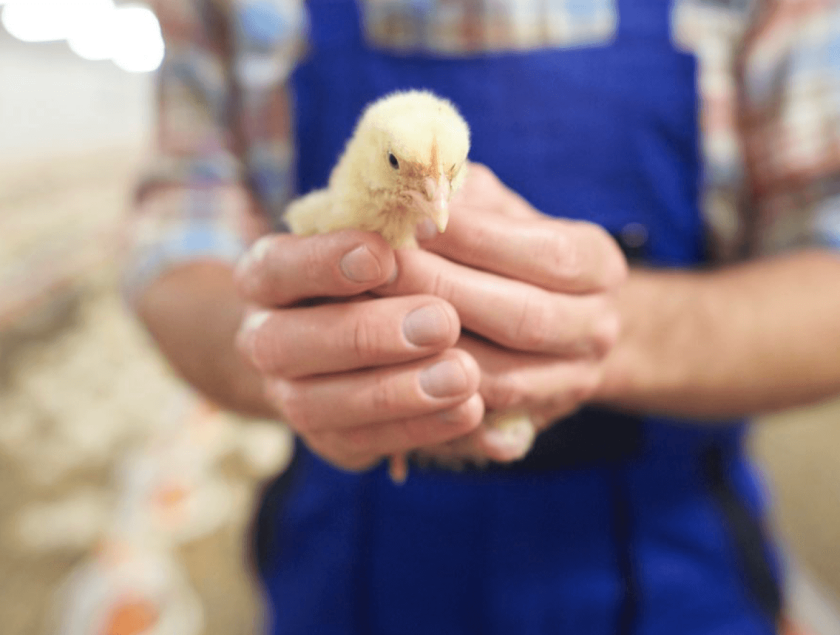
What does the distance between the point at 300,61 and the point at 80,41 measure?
0.69 ft

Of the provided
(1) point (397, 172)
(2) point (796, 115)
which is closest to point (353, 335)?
(1) point (397, 172)

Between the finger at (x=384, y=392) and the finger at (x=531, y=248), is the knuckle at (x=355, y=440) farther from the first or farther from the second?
the finger at (x=531, y=248)

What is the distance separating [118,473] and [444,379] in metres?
1.04

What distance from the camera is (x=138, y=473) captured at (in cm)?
118

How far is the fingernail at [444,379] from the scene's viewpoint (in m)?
0.36

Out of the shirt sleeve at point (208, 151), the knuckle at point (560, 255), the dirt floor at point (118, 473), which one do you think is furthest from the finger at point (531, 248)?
the dirt floor at point (118, 473)

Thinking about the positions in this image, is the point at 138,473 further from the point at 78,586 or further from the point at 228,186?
the point at 228,186

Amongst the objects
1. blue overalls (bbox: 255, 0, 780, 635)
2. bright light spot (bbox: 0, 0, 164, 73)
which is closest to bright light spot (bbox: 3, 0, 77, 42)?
bright light spot (bbox: 0, 0, 164, 73)

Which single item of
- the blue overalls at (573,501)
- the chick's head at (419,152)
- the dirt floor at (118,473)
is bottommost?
the dirt floor at (118,473)

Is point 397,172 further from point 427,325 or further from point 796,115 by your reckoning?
point 796,115

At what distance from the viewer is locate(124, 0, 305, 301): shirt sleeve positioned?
64 centimetres

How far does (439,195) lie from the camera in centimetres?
30

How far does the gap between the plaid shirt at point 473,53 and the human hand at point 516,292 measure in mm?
181

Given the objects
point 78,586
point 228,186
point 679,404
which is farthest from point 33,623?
point 679,404
